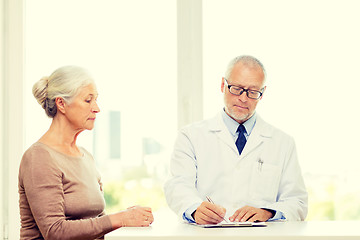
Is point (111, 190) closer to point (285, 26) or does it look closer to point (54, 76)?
point (54, 76)

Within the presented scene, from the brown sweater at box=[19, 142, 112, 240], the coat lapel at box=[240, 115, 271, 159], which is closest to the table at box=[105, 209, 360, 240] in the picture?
the brown sweater at box=[19, 142, 112, 240]

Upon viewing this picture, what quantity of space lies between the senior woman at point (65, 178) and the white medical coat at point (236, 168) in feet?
1.24

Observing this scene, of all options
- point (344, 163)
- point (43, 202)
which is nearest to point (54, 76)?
point (43, 202)

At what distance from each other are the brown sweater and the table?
259 millimetres

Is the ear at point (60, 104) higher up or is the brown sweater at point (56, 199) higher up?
the ear at point (60, 104)

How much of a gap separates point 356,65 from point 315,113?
0.37 metres

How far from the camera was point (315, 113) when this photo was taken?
3.14 m

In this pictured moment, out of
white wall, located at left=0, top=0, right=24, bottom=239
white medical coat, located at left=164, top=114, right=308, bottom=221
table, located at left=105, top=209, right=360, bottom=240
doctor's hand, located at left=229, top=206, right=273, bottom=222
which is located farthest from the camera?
white wall, located at left=0, top=0, right=24, bottom=239

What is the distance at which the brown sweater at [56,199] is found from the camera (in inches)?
77.5

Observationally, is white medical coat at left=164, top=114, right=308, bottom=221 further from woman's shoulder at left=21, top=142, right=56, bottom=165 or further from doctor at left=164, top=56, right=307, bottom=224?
woman's shoulder at left=21, top=142, right=56, bottom=165

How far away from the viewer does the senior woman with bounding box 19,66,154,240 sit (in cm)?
198

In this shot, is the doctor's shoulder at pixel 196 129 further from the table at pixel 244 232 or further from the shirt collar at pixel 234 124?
the table at pixel 244 232

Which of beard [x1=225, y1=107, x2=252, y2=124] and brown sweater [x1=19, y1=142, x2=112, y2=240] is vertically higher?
beard [x1=225, y1=107, x2=252, y2=124]

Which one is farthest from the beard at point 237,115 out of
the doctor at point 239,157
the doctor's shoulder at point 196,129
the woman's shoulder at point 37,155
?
the woman's shoulder at point 37,155
